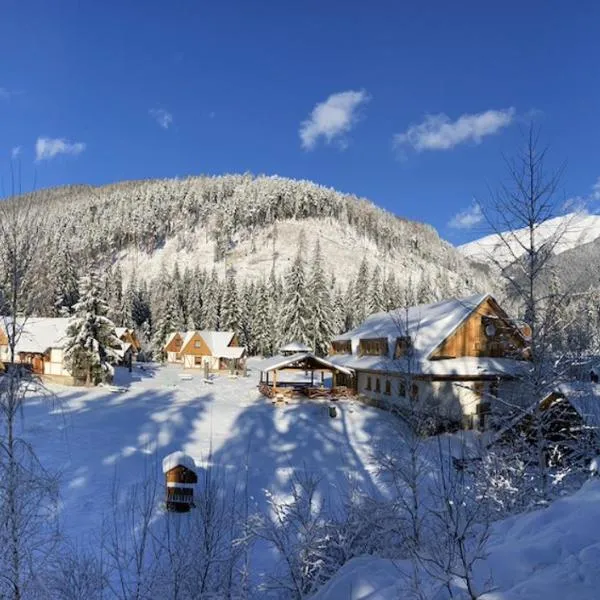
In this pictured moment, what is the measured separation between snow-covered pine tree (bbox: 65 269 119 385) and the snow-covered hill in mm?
33482

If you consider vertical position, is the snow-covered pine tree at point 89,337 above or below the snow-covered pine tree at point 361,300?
below

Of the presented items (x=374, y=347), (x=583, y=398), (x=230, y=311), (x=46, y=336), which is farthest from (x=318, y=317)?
(x=583, y=398)

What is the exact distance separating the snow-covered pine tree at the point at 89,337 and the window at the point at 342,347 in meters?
19.3

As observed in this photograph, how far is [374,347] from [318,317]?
2960cm

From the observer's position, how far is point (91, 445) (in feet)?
73.8

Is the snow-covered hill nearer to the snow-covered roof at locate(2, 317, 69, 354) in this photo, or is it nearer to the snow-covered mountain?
the snow-covered roof at locate(2, 317, 69, 354)

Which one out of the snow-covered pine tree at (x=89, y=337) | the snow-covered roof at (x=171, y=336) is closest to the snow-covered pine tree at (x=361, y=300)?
the snow-covered roof at (x=171, y=336)

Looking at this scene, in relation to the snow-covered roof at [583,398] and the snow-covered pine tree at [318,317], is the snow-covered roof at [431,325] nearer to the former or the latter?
the snow-covered roof at [583,398]

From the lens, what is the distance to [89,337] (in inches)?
1575

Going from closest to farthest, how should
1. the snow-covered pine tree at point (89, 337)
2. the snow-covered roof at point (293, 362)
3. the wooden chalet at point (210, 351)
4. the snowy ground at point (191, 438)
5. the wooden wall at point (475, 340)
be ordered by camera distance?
the snowy ground at point (191, 438) → the wooden wall at point (475, 340) → the snow-covered roof at point (293, 362) → the snow-covered pine tree at point (89, 337) → the wooden chalet at point (210, 351)

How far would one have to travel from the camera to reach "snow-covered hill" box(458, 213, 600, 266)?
504 inches

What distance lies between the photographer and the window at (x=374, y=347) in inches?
1421

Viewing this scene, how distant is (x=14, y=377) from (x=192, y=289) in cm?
8793

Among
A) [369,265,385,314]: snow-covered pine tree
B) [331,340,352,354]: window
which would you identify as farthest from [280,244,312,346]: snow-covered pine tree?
[331,340,352,354]: window
